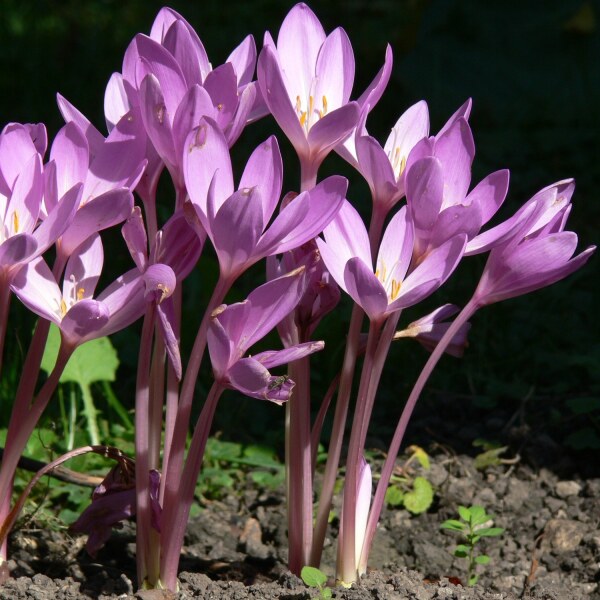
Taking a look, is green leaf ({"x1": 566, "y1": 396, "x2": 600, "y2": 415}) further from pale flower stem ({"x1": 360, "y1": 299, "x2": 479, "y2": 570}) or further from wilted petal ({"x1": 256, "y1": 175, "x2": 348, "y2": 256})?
wilted petal ({"x1": 256, "y1": 175, "x2": 348, "y2": 256})

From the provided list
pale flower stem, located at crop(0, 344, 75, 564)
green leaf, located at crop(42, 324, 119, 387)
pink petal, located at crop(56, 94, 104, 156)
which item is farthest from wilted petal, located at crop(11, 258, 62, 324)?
green leaf, located at crop(42, 324, 119, 387)

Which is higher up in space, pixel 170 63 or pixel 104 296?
pixel 170 63

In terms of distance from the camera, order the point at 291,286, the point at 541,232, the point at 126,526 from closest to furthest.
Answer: the point at 291,286 < the point at 541,232 < the point at 126,526

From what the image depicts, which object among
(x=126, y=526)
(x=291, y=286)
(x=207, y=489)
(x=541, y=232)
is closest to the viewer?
(x=291, y=286)

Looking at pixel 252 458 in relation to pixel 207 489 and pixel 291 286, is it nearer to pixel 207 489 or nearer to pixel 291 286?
pixel 207 489

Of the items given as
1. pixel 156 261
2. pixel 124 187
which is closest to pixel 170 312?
pixel 156 261

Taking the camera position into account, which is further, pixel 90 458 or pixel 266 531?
pixel 90 458

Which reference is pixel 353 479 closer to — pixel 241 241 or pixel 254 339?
pixel 254 339

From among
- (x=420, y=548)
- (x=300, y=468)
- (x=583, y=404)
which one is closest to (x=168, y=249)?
(x=300, y=468)
